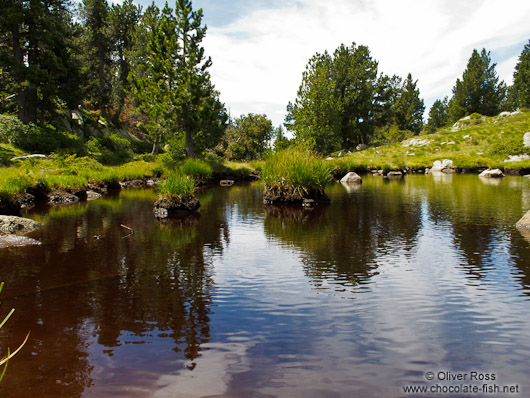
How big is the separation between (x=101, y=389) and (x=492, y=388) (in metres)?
4.45

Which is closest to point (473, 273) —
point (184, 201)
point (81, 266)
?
point (81, 266)

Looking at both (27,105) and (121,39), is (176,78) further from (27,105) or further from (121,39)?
(121,39)

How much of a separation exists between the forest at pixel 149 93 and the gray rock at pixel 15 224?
13.0 meters

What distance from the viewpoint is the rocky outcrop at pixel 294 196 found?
2008 cm

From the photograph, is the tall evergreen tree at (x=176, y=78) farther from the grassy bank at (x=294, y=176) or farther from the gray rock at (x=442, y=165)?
the gray rock at (x=442, y=165)

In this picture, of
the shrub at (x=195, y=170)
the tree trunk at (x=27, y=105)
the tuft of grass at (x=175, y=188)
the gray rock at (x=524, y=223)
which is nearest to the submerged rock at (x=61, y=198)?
the tuft of grass at (x=175, y=188)

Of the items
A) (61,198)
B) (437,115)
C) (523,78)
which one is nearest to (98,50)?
(61,198)

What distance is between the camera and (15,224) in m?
13.3

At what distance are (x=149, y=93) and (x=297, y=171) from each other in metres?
29.6

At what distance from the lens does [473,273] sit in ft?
26.3

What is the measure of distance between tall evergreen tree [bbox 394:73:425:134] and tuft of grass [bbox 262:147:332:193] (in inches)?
3218

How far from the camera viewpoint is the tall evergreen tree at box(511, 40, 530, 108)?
271 feet

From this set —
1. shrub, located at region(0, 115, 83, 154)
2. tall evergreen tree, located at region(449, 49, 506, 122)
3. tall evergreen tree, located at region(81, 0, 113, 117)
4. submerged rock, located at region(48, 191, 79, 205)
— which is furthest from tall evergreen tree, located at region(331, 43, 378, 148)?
submerged rock, located at region(48, 191, 79, 205)

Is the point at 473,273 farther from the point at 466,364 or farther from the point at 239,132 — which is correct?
the point at 239,132
